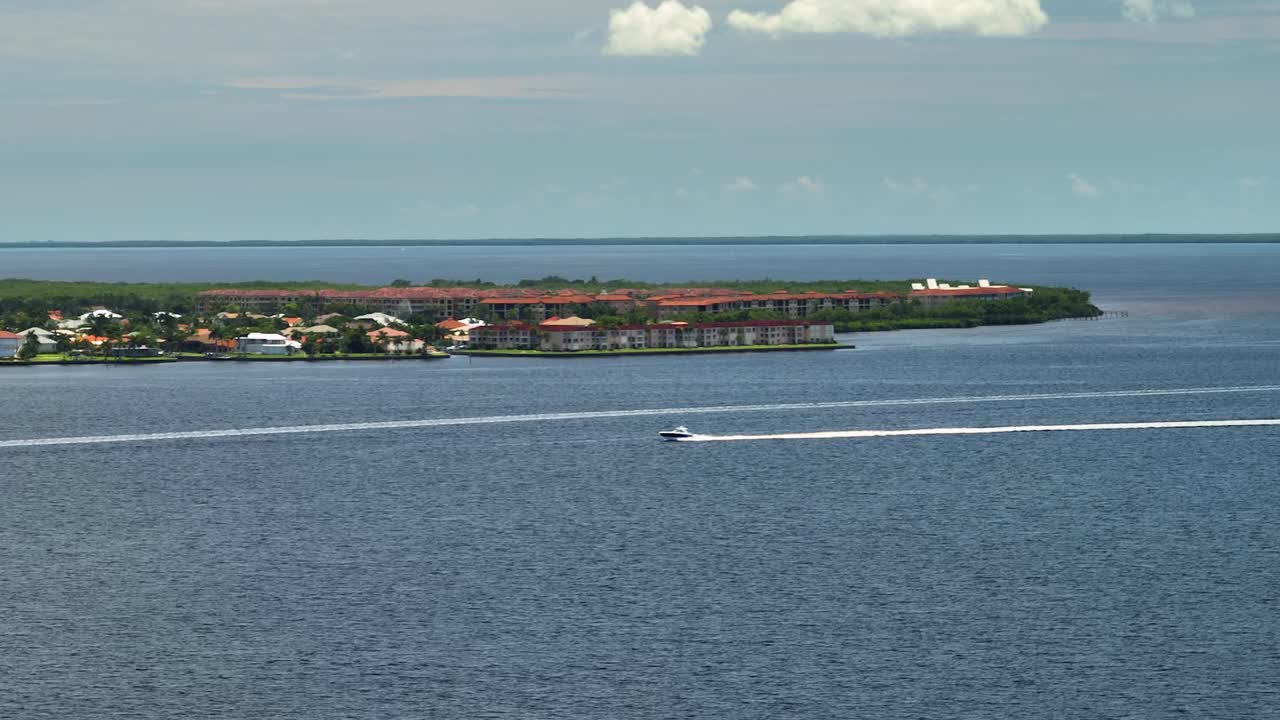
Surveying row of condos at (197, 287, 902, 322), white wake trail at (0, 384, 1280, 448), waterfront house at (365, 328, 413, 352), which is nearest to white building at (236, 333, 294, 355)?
waterfront house at (365, 328, 413, 352)

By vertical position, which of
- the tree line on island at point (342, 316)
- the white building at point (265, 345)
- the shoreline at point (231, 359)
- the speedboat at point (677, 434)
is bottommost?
the speedboat at point (677, 434)

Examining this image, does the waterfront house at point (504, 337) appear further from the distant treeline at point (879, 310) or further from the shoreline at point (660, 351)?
the distant treeline at point (879, 310)

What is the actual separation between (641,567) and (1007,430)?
110ft

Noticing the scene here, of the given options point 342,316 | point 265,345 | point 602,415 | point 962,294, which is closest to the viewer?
point 602,415

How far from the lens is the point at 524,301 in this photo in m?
166

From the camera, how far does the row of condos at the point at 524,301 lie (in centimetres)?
16100

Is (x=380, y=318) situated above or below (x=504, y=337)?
above

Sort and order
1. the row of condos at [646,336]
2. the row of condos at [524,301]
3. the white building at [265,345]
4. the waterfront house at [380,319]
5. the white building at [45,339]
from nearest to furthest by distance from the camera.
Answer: the white building at [265,345]
the row of condos at [646,336]
the white building at [45,339]
the waterfront house at [380,319]
the row of condos at [524,301]

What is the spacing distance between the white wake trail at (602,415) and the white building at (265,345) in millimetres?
52926

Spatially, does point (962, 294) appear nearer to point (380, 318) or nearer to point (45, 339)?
point (380, 318)

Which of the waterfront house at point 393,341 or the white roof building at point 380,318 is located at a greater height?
the white roof building at point 380,318

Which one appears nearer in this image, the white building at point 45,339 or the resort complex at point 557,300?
the white building at point 45,339

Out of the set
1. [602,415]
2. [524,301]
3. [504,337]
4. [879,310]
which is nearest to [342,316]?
[524,301]

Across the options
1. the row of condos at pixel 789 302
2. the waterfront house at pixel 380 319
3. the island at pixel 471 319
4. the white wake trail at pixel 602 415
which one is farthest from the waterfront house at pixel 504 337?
the white wake trail at pixel 602 415
